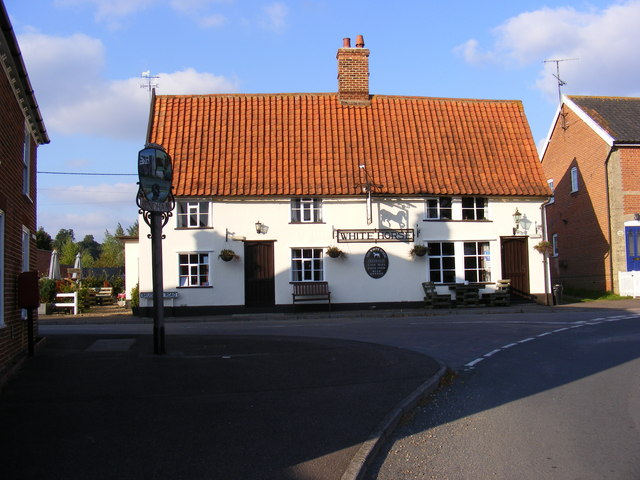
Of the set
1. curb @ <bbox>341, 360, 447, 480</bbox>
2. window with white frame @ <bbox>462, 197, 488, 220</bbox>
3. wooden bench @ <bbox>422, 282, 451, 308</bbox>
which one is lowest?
curb @ <bbox>341, 360, 447, 480</bbox>

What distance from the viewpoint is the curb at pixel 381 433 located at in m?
5.51

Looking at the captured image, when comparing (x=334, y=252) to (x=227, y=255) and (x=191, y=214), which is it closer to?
(x=227, y=255)

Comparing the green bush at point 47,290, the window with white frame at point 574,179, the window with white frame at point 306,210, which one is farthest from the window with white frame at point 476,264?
the green bush at point 47,290

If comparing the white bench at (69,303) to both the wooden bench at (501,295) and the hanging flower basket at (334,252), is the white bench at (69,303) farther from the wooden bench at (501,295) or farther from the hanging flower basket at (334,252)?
the wooden bench at (501,295)

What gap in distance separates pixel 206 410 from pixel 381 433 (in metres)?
2.09

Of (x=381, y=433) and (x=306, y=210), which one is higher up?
(x=306, y=210)

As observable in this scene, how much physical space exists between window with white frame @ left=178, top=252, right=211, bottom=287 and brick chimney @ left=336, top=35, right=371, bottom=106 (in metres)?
9.65

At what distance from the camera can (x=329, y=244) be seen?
85.1ft

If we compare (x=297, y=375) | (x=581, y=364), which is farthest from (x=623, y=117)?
(x=297, y=375)

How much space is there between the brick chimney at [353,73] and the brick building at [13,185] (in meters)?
17.3

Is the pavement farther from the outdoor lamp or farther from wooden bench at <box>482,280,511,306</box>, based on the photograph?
the outdoor lamp

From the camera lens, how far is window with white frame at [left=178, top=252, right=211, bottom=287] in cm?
2553

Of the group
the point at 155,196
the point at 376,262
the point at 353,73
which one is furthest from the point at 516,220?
the point at 155,196

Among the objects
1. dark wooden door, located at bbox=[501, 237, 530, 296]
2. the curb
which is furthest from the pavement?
dark wooden door, located at bbox=[501, 237, 530, 296]
